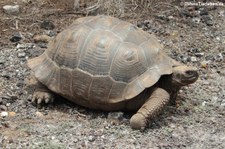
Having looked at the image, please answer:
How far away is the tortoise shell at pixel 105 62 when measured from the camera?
14.2 ft

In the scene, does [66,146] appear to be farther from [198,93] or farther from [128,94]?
[198,93]

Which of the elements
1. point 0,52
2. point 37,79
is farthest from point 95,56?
point 0,52

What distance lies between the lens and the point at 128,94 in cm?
429

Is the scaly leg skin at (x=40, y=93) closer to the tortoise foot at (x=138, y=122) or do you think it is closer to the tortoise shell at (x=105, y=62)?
the tortoise shell at (x=105, y=62)

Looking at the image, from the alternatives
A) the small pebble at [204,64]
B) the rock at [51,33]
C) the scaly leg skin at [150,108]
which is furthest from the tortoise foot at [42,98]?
the small pebble at [204,64]

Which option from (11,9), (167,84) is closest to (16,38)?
(11,9)

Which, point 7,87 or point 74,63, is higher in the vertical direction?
point 74,63

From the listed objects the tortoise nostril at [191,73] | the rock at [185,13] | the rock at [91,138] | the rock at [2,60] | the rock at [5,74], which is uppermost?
the tortoise nostril at [191,73]

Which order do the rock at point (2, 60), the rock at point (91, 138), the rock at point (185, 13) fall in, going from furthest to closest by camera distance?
the rock at point (185, 13) → the rock at point (2, 60) → the rock at point (91, 138)

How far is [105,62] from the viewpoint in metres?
4.34

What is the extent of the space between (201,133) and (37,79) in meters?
1.50

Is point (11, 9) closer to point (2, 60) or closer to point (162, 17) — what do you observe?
point (2, 60)

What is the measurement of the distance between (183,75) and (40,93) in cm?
123

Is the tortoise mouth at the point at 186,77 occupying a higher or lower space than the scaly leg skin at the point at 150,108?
higher
